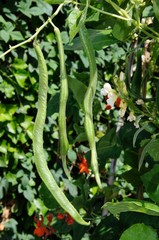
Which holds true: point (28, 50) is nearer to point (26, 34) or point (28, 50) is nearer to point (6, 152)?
point (26, 34)

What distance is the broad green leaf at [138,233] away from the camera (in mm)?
811

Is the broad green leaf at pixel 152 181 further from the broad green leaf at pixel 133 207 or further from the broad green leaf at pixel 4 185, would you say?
the broad green leaf at pixel 4 185

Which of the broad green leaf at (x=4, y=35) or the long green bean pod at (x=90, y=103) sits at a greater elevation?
the long green bean pod at (x=90, y=103)

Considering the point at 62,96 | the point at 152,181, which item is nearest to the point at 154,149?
the point at 152,181

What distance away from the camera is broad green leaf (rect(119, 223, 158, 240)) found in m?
0.81

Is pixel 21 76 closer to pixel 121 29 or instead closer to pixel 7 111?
pixel 7 111

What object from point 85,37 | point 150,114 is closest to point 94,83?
point 85,37

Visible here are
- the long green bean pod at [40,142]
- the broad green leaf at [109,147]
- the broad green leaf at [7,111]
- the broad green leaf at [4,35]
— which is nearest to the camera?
the long green bean pod at [40,142]

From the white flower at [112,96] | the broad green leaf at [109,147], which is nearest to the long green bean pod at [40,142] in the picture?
the white flower at [112,96]

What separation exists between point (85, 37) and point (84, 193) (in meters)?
0.74

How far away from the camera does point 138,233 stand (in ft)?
2.68

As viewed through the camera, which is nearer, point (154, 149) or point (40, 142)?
point (40, 142)

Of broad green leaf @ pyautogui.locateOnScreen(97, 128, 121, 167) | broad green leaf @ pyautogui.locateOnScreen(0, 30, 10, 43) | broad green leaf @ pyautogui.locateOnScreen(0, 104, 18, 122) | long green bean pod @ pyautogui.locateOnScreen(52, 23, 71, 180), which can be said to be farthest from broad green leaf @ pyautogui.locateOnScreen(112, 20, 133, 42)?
broad green leaf @ pyautogui.locateOnScreen(0, 104, 18, 122)

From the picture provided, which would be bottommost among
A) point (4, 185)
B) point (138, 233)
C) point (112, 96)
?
point (4, 185)
